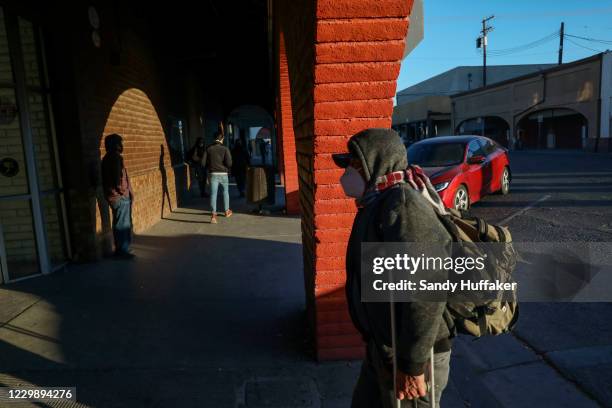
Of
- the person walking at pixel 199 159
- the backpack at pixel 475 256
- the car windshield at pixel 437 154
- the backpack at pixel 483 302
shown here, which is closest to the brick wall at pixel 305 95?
the backpack at pixel 475 256

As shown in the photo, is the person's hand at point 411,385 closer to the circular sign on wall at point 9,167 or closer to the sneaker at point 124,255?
the sneaker at point 124,255

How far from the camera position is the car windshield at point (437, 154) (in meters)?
9.07

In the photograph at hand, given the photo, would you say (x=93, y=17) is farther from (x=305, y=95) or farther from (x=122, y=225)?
(x=305, y=95)

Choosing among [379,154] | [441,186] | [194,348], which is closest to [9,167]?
[194,348]

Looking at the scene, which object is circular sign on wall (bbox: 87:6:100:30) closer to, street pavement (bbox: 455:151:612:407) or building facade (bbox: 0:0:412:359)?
building facade (bbox: 0:0:412:359)

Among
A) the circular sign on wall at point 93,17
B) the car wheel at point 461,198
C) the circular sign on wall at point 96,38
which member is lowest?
the car wheel at point 461,198

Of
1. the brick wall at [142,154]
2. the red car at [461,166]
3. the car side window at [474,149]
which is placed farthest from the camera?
the car side window at [474,149]

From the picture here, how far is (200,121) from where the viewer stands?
1451 cm

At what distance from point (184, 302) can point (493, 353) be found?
2.93m

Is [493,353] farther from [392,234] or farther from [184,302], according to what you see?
[184,302]

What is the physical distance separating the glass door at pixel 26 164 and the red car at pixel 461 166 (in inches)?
245

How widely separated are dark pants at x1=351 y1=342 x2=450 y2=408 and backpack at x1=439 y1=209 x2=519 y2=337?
209mm

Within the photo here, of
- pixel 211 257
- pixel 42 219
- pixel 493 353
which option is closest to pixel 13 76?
pixel 42 219

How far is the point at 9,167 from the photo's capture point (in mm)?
5363
